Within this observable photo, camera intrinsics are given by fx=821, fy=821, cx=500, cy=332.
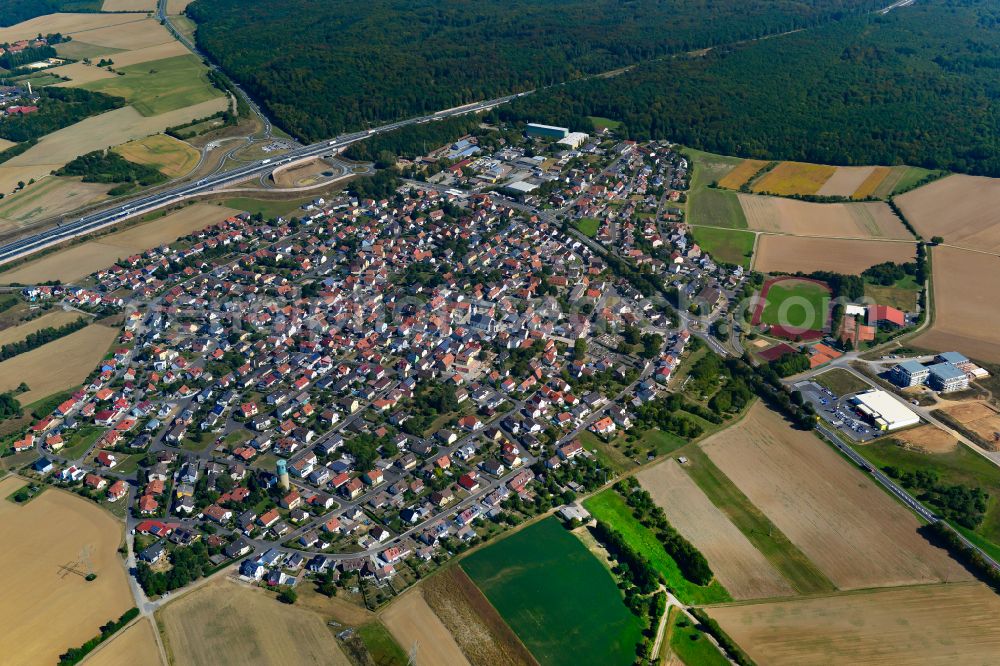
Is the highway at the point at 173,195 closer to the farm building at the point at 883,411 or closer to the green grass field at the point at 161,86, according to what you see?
the green grass field at the point at 161,86

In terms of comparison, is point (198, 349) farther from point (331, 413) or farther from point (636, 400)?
point (636, 400)

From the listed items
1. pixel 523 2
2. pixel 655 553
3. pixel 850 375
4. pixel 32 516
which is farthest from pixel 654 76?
pixel 32 516

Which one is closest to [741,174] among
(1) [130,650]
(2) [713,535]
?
(2) [713,535]

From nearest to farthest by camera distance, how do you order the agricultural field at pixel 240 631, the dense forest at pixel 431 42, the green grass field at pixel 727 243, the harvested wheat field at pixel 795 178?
the agricultural field at pixel 240 631
the green grass field at pixel 727 243
the harvested wheat field at pixel 795 178
the dense forest at pixel 431 42

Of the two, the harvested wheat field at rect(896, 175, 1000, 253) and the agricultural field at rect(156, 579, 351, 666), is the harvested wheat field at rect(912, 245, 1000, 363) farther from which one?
the agricultural field at rect(156, 579, 351, 666)

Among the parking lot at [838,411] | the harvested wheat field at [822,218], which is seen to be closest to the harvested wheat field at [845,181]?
the harvested wheat field at [822,218]
